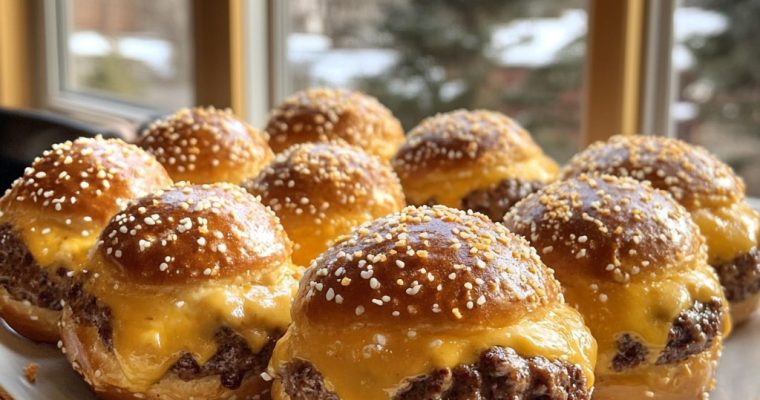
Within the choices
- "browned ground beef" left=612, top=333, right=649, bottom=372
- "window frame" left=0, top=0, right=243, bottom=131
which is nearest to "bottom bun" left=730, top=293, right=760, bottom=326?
"browned ground beef" left=612, top=333, right=649, bottom=372

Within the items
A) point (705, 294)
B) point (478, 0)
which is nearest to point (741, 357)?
point (705, 294)

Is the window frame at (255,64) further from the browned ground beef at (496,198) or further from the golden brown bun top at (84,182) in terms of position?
the golden brown bun top at (84,182)

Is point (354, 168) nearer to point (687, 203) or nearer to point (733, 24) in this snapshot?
point (687, 203)

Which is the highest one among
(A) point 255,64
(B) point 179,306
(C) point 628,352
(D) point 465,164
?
(A) point 255,64

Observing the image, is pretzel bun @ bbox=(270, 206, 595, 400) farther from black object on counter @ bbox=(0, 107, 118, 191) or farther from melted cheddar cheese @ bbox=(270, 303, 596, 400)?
black object on counter @ bbox=(0, 107, 118, 191)

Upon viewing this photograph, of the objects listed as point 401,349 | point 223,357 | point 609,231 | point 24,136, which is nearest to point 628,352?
point 609,231

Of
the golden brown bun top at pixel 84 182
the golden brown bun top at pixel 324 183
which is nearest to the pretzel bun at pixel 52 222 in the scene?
the golden brown bun top at pixel 84 182

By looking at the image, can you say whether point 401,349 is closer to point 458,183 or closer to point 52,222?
point 52,222
